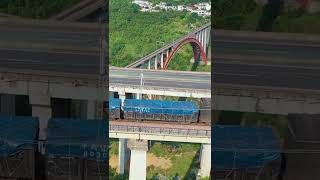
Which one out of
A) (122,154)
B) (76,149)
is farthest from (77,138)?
(122,154)

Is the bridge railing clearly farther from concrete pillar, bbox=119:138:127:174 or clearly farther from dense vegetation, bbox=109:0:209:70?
dense vegetation, bbox=109:0:209:70

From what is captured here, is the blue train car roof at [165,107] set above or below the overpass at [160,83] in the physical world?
below

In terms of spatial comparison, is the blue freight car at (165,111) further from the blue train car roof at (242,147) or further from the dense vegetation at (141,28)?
the dense vegetation at (141,28)

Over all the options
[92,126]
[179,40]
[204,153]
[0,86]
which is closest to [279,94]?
[92,126]

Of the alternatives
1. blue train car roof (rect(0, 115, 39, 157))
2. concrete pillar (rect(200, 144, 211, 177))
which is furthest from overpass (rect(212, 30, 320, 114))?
concrete pillar (rect(200, 144, 211, 177))

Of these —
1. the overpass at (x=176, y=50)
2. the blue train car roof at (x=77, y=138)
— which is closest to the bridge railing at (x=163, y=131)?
the overpass at (x=176, y=50)

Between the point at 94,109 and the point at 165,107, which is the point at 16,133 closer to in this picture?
the point at 94,109
